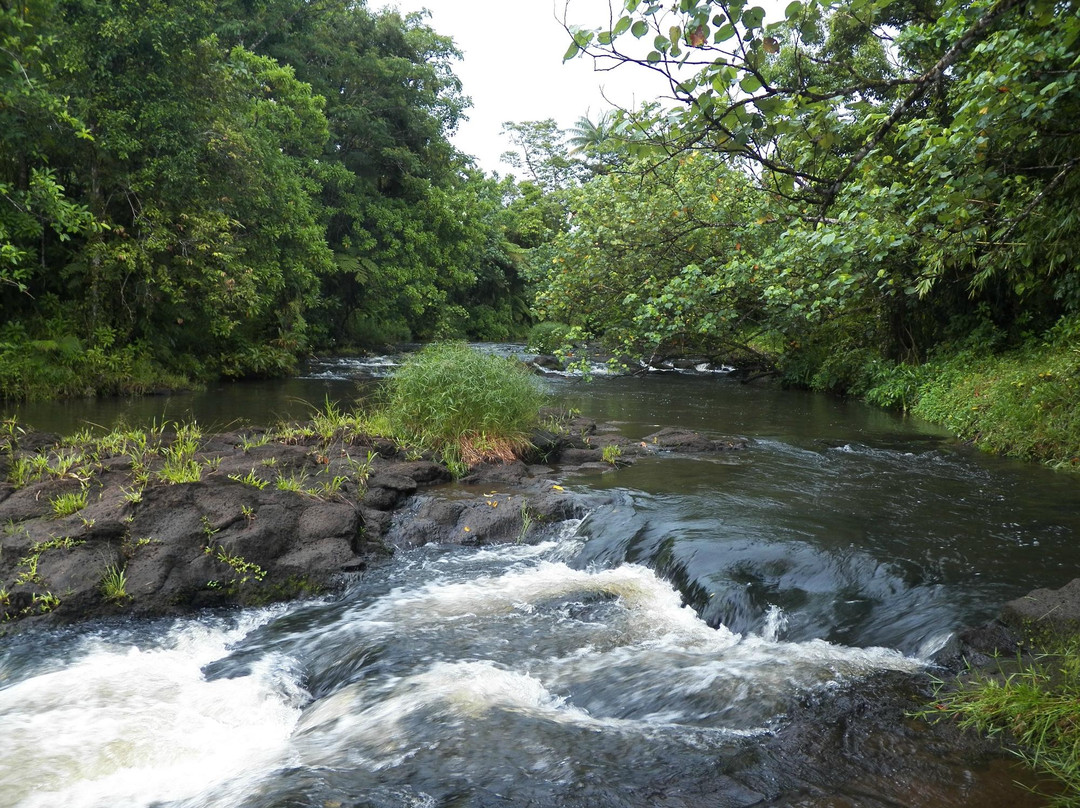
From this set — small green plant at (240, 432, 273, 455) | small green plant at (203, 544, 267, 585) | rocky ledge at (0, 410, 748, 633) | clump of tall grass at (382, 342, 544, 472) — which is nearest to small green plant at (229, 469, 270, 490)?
rocky ledge at (0, 410, 748, 633)

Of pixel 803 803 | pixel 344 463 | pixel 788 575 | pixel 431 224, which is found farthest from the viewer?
pixel 431 224

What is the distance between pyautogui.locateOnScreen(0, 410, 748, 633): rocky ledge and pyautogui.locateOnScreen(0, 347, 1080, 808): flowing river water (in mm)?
309

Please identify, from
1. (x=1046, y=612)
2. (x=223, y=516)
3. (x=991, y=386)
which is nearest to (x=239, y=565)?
(x=223, y=516)

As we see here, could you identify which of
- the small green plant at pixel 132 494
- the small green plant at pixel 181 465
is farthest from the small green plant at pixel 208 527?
the small green plant at pixel 181 465

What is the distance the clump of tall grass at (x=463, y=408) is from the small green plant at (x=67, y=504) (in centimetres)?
394

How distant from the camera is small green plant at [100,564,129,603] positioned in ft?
18.9

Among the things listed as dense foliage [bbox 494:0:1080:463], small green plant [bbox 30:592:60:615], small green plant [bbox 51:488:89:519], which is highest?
dense foliage [bbox 494:0:1080:463]

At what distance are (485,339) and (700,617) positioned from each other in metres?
33.8

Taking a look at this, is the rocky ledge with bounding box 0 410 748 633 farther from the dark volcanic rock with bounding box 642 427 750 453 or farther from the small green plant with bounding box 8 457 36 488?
the dark volcanic rock with bounding box 642 427 750 453

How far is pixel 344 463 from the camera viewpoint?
880 cm

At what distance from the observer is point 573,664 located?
16.2 ft

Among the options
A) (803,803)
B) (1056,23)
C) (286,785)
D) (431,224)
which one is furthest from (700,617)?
(431,224)

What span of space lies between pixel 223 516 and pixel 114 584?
1.03 m

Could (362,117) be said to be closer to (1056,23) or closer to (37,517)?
(37,517)
